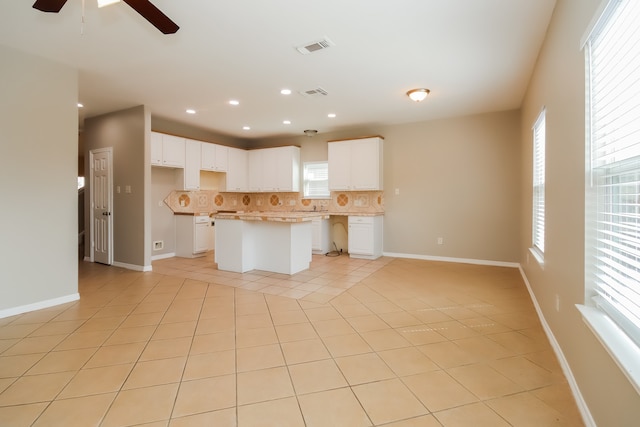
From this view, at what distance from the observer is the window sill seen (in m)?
1.04

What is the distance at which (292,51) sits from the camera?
312 centimetres

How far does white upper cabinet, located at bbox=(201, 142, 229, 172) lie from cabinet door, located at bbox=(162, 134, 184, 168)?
0.52 m

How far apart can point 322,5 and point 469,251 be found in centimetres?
475

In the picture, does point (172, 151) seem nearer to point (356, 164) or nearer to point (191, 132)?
point (191, 132)

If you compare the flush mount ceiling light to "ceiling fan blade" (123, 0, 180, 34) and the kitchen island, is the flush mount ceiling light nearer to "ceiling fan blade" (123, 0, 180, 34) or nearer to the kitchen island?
the kitchen island

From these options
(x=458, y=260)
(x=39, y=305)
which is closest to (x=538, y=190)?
(x=458, y=260)

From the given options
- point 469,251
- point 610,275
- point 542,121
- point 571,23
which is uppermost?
point 571,23

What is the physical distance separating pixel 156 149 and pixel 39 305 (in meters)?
3.03

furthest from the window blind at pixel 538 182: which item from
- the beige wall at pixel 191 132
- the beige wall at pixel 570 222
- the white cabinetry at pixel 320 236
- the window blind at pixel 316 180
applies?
the beige wall at pixel 191 132

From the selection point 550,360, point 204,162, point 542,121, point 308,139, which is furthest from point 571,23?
point 204,162

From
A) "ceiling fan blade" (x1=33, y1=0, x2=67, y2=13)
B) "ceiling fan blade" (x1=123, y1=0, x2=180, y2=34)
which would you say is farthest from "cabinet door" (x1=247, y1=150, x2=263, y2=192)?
"ceiling fan blade" (x1=33, y1=0, x2=67, y2=13)

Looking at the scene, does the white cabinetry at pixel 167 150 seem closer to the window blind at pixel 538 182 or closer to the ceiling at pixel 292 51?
the ceiling at pixel 292 51

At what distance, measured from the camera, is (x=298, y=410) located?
166 centimetres

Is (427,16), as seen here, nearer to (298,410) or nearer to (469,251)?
(298,410)
